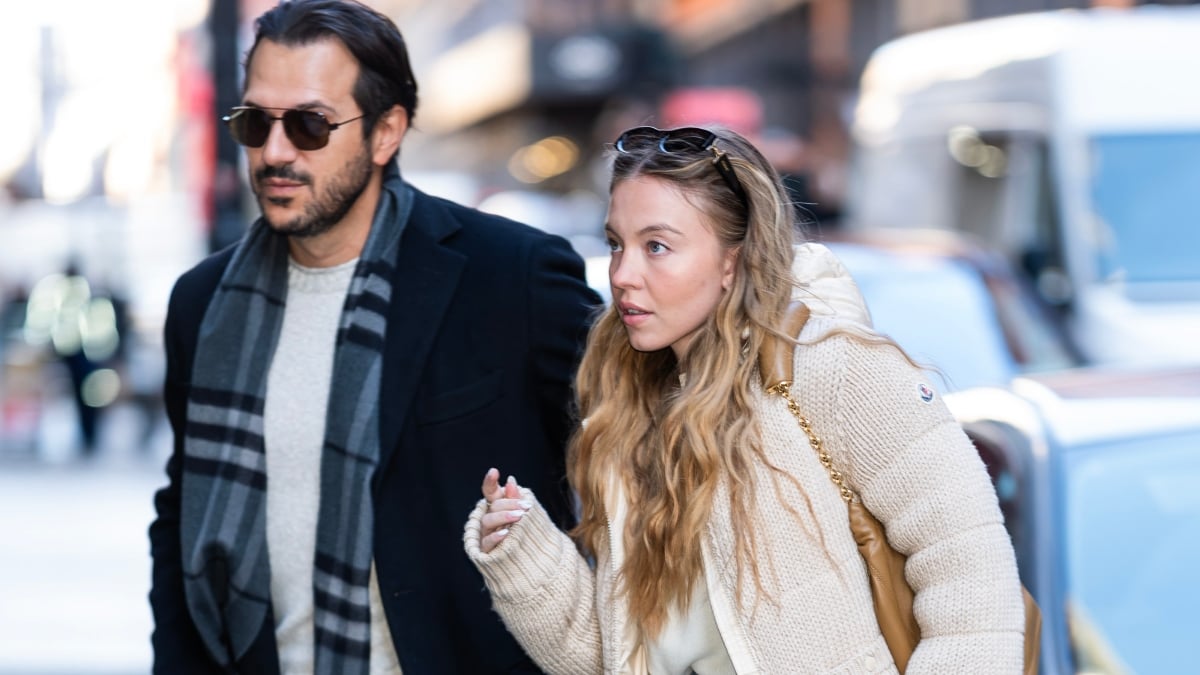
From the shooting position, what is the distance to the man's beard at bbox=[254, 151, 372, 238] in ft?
10.3

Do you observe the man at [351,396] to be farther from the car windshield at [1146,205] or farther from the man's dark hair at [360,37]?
the car windshield at [1146,205]

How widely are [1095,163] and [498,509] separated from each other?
26.4 ft

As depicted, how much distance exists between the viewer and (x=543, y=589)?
268 cm

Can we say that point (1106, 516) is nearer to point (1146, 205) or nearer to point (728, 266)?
→ point (728, 266)

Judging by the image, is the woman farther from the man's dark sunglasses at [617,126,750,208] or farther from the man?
the man

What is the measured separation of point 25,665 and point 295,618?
5.09m

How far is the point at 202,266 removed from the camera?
3541 millimetres

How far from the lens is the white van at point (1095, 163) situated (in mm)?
9164

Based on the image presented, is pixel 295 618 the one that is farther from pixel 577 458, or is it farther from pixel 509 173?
pixel 509 173

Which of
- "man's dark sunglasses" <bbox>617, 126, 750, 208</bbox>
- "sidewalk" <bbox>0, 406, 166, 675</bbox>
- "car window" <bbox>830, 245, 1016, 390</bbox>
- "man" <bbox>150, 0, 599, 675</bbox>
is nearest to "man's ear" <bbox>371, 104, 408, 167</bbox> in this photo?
"man" <bbox>150, 0, 599, 675</bbox>

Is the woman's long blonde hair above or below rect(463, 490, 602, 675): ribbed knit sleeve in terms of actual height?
above

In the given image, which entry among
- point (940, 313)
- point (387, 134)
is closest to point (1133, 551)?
point (387, 134)

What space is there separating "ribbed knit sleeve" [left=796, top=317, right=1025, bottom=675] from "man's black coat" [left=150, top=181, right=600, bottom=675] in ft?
2.50

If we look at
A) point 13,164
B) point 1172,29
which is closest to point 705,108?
point 13,164
